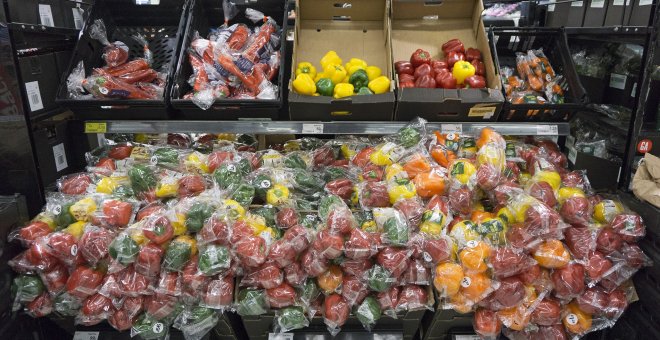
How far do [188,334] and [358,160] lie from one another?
1161mm

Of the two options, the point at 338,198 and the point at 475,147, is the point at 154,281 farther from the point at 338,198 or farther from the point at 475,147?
the point at 475,147

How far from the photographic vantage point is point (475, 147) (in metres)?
2.28

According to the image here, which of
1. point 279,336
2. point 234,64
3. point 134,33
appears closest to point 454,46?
point 234,64

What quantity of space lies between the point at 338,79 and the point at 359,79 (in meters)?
0.12

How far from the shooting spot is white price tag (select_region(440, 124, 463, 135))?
2.28 metres

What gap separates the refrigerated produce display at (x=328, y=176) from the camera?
71.7 inches

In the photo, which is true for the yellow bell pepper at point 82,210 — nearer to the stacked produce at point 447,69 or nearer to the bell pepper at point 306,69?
the bell pepper at point 306,69

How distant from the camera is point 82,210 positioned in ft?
6.40

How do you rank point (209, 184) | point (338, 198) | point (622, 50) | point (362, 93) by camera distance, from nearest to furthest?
point (338, 198) < point (209, 184) < point (362, 93) < point (622, 50)

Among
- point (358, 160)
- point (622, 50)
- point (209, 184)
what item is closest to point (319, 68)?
point (358, 160)

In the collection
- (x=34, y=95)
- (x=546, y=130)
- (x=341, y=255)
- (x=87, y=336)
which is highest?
(x=34, y=95)

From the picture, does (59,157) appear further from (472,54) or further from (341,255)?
(472,54)

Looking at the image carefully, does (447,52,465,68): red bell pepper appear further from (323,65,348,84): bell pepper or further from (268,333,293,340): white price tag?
(268,333,293,340): white price tag

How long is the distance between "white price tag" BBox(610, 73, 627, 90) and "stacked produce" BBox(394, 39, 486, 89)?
0.74 meters
